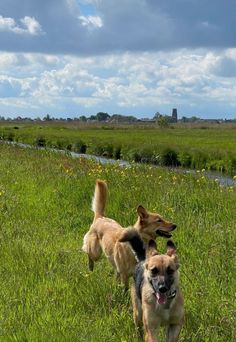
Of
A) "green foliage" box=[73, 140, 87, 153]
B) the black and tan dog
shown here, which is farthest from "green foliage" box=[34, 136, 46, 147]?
the black and tan dog

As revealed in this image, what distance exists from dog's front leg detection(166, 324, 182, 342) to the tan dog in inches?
71.8

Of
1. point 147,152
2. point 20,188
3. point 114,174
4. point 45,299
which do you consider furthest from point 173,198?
point 147,152

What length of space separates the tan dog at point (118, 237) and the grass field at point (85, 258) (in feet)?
0.74

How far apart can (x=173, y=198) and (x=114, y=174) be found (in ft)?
10.3

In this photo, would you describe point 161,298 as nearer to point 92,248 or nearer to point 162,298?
point 162,298

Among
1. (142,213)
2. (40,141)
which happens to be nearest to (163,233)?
(142,213)

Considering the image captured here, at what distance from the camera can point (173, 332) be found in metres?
4.89

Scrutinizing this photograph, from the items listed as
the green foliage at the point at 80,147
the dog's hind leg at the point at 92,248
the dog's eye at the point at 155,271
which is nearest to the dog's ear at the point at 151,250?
the dog's eye at the point at 155,271

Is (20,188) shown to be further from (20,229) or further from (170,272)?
(170,272)

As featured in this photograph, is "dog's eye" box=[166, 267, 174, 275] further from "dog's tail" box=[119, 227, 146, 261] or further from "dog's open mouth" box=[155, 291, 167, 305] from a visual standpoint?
"dog's tail" box=[119, 227, 146, 261]

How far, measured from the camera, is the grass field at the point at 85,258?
207 inches

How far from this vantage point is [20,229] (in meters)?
9.67

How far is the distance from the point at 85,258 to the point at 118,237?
4.52ft

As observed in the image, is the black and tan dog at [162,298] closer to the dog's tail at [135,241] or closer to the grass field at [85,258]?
the grass field at [85,258]
